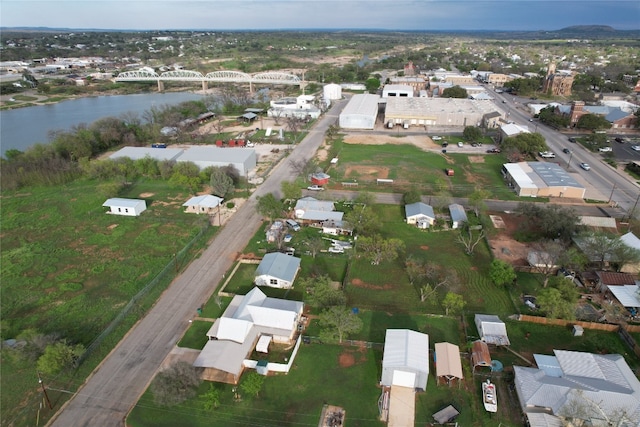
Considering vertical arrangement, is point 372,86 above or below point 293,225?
above

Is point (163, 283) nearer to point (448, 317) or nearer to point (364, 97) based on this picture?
point (448, 317)

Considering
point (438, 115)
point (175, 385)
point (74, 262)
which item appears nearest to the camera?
point (175, 385)

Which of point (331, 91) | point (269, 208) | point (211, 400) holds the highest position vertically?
point (331, 91)

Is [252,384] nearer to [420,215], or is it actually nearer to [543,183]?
[420,215]

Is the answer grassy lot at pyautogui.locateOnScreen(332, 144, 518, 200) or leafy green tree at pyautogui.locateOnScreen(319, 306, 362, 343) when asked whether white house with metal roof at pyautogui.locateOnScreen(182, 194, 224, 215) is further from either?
leafy green tree at pyautogui.locateOnScreen(319, 306, 362, 343)

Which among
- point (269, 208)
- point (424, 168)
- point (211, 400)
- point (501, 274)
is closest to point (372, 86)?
point (424, 168)

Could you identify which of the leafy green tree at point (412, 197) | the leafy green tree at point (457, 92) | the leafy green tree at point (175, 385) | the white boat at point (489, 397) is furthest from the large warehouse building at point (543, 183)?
the leafy green tree at point (457, 92)

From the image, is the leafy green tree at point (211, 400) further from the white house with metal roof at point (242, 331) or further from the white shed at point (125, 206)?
the white shed at point (125, 206)

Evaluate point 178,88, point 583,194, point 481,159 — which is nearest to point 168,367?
point 583,194
